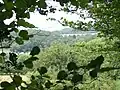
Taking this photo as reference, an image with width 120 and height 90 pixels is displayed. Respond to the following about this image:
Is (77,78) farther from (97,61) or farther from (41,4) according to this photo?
(41,4)

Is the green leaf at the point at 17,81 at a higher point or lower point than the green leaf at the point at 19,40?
lower

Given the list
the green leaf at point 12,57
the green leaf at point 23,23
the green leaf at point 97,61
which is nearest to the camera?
the green leaf at point 97,61

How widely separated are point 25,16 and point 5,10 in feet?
0.35

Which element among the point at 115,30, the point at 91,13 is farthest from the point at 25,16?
the point at 91,13

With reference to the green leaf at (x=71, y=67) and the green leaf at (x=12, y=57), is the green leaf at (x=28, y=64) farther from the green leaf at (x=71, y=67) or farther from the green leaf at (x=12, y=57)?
the green leaf at (x=71, y=67)

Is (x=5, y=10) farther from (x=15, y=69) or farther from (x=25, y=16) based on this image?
(x=15, y=69)

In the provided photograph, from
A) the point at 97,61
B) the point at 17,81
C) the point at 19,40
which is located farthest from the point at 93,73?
the point at 19,40

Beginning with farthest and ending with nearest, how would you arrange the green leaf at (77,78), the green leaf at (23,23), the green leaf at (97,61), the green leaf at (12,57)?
1. the green leaf at (12,57)
2. the green leaf at (23,23)
3. the green leaf at (77,78)
4. the green leaf at (97,61)

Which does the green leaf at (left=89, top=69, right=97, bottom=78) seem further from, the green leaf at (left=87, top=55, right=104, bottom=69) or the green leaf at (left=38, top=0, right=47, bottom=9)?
the green leaf at (left=38, top=0, right=47, bottom=9)

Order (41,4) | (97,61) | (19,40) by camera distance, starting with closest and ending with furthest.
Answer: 1. (97,61)
2. (41,4)
3. (19,40)

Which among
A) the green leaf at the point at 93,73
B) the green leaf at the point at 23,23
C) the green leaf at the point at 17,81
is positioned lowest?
the green leaf at the point at 17,81

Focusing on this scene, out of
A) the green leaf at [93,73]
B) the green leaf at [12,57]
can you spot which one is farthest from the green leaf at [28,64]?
the green leaf at [93,73]

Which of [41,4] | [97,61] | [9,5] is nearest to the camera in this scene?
[97,61]

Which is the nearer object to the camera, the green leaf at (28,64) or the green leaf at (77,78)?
the green leaf at (77,78)
